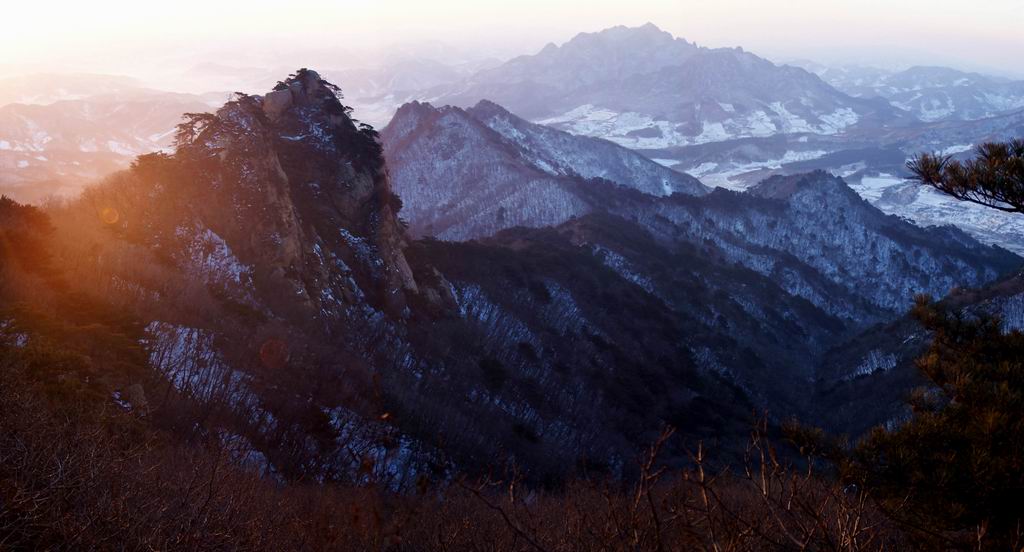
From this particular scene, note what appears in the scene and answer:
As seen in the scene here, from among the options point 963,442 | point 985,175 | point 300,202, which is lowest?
point 300,202

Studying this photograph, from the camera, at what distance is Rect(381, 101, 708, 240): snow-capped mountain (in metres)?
71.4

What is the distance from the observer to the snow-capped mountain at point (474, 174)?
71375 mm

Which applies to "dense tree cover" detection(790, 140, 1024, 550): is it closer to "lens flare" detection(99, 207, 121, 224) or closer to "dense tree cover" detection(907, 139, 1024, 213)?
"dense tree cover" detection(907, 139, 1024, 213)

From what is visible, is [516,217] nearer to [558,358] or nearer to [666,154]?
[558,358]

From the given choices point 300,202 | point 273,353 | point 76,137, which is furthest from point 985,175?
point 76,137

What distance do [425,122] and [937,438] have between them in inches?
3287

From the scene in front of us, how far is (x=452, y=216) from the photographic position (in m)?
72.8

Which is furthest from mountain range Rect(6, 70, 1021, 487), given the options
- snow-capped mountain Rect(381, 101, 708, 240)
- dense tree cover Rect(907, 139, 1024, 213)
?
dense tree cover Rect(907, 139, 1024, 213)

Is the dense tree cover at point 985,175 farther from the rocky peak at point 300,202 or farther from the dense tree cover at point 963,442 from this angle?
the rocky peak at point 300,202

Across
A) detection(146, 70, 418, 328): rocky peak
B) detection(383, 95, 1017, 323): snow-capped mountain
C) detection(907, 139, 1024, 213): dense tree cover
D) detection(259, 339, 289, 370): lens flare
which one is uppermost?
detection(907, 139, 1024, 213): dense tree cover

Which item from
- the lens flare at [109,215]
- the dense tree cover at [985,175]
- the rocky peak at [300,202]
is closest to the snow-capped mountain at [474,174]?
the rocky peak at [300,202]

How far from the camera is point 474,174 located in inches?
3046

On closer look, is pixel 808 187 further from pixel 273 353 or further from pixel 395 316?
pixel 273 353

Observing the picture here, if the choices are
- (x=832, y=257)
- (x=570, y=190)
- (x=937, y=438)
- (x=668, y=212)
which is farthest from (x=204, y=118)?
(x=832, y=257)
